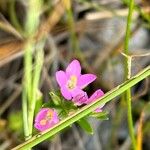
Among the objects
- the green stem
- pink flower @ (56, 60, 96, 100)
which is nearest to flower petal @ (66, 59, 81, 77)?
pink flower @ (56, 60, 96, 100)

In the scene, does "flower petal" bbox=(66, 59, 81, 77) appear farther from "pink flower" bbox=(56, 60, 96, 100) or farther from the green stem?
the green stem

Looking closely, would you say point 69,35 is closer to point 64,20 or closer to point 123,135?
point 64,20

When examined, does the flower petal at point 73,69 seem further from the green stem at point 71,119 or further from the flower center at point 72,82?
the green stem at point 71,119

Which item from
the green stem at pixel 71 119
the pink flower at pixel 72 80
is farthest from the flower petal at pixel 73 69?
the green stem at pixel 71 119

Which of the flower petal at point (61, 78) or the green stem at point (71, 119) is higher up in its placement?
the flower petal at point (61, 78)

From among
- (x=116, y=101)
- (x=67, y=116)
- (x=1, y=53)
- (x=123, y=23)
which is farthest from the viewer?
(x=123, y=23)

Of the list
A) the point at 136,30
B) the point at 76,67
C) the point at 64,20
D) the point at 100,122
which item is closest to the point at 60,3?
the point at 64,20
